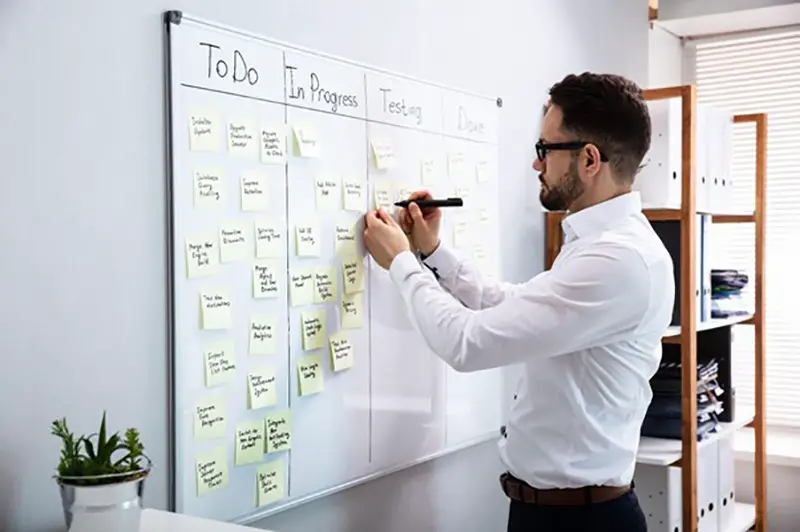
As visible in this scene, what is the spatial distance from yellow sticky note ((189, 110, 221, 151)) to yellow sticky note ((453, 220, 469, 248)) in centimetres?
86

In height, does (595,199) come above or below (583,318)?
above

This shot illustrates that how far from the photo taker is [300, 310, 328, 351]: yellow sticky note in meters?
2.00

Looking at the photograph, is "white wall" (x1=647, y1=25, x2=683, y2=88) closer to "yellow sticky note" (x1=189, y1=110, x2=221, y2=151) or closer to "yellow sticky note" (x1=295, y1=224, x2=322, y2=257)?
"yellow sticky note" (x1=295, y1=224, x2=322, y2=257)

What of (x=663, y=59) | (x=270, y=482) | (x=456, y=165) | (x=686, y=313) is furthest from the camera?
(x=663, y=59)

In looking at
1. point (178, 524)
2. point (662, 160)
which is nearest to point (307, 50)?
point (178, 524)

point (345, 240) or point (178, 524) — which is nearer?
point (178, 524)

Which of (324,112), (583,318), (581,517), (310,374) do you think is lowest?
(581,517)

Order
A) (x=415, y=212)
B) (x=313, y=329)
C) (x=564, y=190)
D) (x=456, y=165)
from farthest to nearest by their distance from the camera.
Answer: (x=456, y=165), (x=415, y=212), (x=564, y=190), (x=313, y=329)

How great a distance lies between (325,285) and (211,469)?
1.57 ft

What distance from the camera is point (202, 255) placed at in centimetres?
174

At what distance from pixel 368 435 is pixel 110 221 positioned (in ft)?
2.84

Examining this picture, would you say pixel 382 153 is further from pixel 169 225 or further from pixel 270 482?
pixel 270 482

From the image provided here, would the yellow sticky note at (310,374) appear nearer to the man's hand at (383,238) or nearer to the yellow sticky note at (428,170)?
the man's hand at (383,238)

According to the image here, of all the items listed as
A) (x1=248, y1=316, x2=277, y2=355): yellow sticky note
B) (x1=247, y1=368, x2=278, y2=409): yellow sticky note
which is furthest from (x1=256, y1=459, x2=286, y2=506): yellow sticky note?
(x1=248, y1=316, x2=277, y2=355): yellow sticky note
